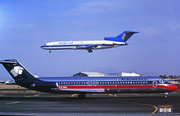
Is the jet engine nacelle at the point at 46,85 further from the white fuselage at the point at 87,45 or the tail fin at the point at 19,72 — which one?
the white fuselage at the point at 87,45

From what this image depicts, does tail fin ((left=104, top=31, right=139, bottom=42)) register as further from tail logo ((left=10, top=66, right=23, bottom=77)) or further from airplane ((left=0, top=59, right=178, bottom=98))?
tail logo ((left=10, top=66, right=23, bottom=77))

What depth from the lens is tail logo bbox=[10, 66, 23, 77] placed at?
40.8 m

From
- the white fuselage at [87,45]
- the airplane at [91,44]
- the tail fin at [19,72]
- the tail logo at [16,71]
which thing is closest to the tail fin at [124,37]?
the airplane at [91,44]

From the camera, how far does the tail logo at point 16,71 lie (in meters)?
40.8

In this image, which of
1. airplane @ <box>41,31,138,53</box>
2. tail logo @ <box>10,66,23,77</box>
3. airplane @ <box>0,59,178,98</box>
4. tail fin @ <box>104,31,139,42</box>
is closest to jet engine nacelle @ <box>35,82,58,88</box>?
airplane @ <box>0,59,178,98</box>

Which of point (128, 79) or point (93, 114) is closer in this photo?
point (93, 114)

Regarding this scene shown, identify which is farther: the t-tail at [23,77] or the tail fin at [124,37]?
the tail fin at [124,37]

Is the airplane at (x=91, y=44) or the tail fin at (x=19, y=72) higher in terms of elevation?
the airplane at (x=91, y=44)

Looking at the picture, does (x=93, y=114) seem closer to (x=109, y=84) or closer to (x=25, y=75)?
(x=109, y=84)

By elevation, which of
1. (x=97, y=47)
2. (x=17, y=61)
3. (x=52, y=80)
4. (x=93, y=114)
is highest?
(x=97, y=47)

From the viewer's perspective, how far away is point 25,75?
41.3 metres

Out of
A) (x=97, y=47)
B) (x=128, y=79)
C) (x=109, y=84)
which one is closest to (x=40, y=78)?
(x=109, y=84)

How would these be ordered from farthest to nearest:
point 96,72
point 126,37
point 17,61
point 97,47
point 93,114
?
point 96,72, point 126,37, point 97,47, point 17,61, point 93,114

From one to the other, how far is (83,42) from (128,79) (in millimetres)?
25698
